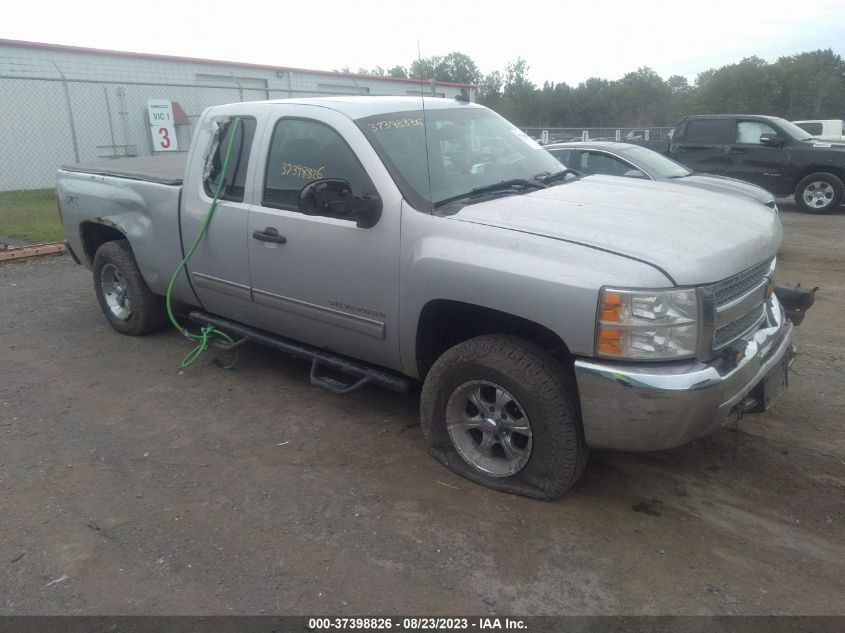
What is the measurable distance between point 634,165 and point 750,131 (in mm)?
5510

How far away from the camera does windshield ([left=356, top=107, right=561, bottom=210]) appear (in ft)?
12.1

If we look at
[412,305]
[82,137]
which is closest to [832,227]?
[412,305]

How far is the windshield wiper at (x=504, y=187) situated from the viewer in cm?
372

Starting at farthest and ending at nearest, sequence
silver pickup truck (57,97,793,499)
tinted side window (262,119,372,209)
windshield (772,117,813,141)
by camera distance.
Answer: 1. windshield (772,117,813,141)
2. tinted side window (262,119,372,209)
3. silver pickup truck (57,97,793,499)

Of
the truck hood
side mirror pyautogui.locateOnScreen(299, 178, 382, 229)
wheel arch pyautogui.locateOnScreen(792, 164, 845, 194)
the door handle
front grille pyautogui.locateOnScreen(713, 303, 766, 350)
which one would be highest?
side mirror pyautogui.locateOnScreen(299, 178, 382, 229)

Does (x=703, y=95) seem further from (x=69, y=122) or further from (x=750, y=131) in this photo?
(x=69, y=122)

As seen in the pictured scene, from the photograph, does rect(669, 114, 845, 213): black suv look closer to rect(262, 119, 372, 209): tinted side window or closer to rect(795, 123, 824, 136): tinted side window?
rect(795, 123, 824, 136): tinted side window

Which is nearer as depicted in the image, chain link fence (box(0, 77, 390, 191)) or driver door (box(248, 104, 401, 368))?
driver door (box(248, 104, 401, 368))

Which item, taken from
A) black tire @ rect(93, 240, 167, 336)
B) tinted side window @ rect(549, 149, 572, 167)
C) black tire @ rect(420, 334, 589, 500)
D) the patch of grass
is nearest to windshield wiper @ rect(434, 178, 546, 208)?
black tire @ rect(420, 334, 589, 500)

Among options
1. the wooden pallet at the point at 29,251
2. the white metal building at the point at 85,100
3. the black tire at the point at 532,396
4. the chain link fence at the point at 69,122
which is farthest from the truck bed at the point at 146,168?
the chain link fence at the point at 69,122

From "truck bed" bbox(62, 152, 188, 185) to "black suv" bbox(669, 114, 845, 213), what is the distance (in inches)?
399
